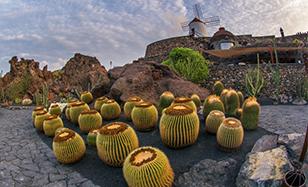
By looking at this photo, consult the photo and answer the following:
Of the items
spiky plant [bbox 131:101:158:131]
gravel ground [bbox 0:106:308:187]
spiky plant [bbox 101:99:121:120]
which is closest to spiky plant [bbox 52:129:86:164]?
gravel ground [bbox 0:106:308:187]

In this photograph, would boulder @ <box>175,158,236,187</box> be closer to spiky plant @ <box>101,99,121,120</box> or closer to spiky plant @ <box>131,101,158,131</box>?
spiky plant @ <box>131,101,158,131</box>

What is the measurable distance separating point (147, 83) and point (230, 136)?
4170 mm

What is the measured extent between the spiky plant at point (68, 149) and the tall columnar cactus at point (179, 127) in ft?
4.73

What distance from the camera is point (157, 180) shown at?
377cm

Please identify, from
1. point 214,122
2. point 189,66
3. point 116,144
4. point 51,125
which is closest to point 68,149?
point 116,144

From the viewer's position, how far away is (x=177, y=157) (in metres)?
4.70

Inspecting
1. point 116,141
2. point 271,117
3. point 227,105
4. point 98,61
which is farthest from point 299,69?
point 116,141

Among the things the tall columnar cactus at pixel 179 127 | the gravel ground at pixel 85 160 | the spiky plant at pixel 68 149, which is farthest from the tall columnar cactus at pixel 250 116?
the spiky plant at pixel 68 149

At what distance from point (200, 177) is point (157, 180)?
80cm

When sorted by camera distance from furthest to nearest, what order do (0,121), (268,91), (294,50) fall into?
(294,50) < (268,91) < (0,121)

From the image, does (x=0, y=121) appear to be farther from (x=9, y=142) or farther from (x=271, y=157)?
(x=271, y=157)

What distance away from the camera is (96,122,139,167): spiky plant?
4.51 meters

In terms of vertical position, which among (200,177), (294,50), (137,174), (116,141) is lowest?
(200,177)

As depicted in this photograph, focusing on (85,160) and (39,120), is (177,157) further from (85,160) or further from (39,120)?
(39,120)
